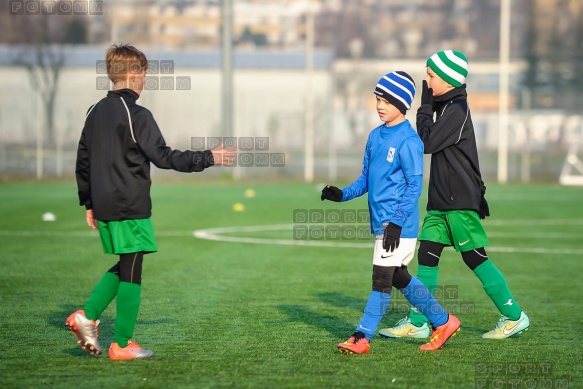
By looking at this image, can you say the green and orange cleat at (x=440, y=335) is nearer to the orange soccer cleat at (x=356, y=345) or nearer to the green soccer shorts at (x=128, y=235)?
the orange soccer cleat at (x=356, y=345)

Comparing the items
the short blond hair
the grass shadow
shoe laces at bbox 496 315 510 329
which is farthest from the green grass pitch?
the short blond hair

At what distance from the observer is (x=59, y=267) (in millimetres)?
10367

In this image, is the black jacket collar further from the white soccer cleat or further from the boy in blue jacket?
the white soccer cleat

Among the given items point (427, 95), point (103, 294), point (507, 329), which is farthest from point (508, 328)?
point (103, 294)

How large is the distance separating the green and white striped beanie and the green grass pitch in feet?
6.03

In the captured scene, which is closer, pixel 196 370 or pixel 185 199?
pixel 196 370

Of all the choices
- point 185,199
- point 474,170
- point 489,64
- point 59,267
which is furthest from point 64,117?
point 474,170

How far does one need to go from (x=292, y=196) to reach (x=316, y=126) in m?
9.93

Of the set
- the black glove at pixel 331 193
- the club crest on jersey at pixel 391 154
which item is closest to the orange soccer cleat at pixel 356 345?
the black glove at pixel 331 193

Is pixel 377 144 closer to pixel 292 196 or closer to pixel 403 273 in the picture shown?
pixel 403 273

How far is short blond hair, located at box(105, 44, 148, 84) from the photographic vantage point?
591cm

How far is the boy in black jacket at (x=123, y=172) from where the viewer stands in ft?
19.2

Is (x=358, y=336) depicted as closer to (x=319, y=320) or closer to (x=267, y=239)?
(x=319, y=320)

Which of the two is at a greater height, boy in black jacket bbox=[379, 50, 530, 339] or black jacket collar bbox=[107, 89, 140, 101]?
black jacket collar bbox=[107, 89, 140, 101]
